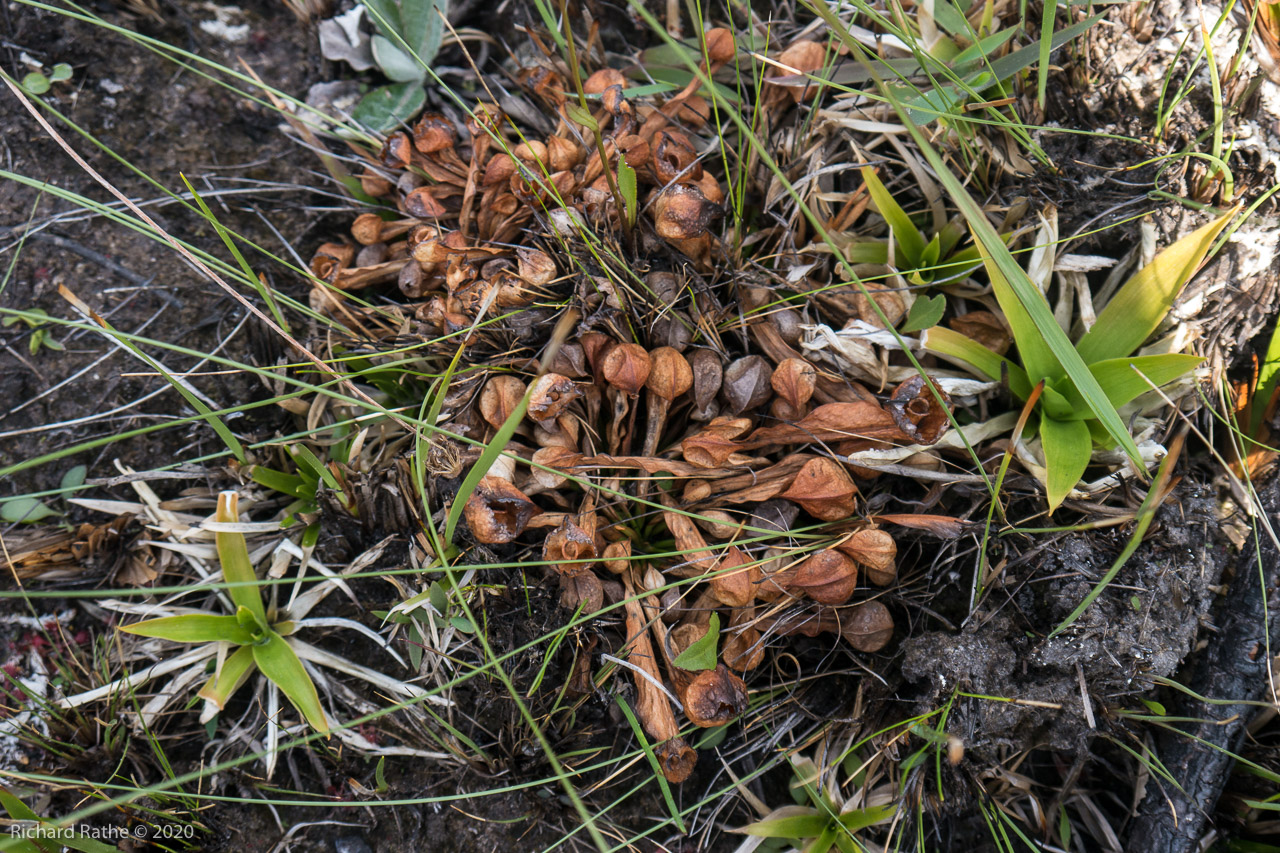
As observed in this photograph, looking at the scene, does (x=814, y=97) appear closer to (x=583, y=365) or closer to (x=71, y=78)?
(x=583, y=365)

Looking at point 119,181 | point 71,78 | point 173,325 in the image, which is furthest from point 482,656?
point 71,78

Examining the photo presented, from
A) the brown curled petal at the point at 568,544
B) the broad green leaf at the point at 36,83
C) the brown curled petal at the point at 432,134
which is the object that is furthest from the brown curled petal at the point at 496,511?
the broad green leaf at the point at 36,83

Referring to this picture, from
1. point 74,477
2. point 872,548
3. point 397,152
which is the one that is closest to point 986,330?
point 872,548

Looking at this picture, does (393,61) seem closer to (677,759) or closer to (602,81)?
(602,81)

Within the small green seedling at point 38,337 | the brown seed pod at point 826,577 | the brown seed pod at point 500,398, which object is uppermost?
the brown seed pod at point 500,398

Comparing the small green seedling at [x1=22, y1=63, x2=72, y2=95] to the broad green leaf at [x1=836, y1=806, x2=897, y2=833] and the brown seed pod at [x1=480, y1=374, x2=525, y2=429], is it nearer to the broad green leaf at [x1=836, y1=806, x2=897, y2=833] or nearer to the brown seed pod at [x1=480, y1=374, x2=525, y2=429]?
the brown seed pod at [x1=480, y1=374, x2=525, y2=429]

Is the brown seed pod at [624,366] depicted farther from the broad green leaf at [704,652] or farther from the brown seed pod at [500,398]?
the broad green leaf at [704,652]
